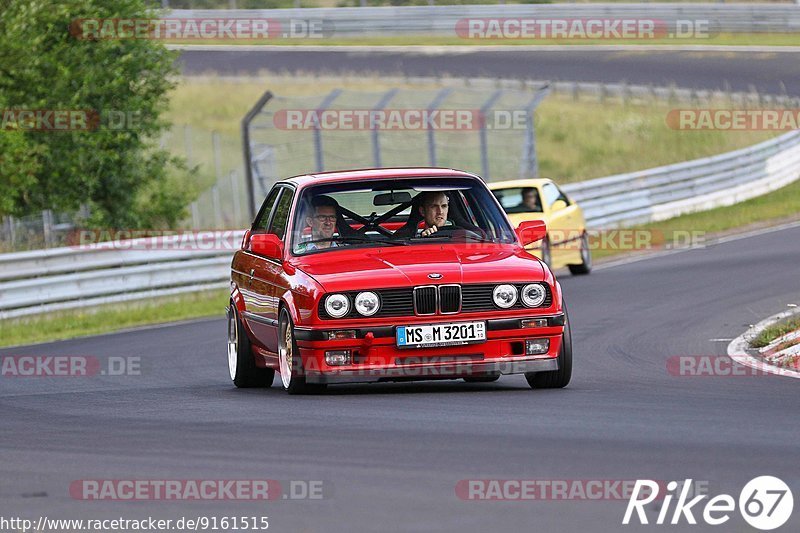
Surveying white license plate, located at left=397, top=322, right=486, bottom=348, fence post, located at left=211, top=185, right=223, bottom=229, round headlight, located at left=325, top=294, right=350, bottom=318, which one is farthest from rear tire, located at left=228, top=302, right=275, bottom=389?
fence post, located at left=211, top=185, right=223, bottom=229

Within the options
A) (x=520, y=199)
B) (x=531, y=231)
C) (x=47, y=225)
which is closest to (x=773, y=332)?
(x=531, y=231)

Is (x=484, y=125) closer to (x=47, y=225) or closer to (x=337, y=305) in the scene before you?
(x=47, y=225)

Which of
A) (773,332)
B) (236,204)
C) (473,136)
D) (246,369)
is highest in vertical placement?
(473,136)

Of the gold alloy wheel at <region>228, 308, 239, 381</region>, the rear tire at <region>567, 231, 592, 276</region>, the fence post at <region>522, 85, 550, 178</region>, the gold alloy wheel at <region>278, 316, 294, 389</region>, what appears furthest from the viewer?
the fence post at <region>522, 85, 550, 178</region>

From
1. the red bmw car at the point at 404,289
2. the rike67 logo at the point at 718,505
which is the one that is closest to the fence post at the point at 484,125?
the red bmw car at the point at 404,289

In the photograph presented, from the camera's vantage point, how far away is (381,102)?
84.4 feet

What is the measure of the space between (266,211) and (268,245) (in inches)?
44.9

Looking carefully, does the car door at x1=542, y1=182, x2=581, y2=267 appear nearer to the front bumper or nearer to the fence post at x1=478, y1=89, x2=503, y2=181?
the fence post at x1=478, y1=89, x2=503, y2=181

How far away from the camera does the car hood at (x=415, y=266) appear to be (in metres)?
9.52

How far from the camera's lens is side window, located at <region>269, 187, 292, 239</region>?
10.9m

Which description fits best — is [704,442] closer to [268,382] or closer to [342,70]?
[268,382]

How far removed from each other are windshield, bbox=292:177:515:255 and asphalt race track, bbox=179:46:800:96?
90.5ft

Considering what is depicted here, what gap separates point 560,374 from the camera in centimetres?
995

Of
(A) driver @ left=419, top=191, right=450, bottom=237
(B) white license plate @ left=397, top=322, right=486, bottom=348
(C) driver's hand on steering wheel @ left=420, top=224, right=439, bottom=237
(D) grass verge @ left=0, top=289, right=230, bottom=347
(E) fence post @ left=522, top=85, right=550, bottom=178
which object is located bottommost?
(D) grass verge @ left=0, top=289, right=230, bottom=347
